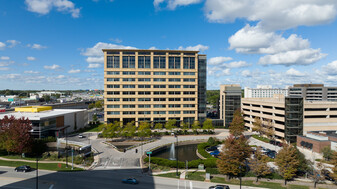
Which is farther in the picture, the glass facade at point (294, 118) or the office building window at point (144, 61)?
the office building window at point (144, 61)

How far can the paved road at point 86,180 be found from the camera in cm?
3044

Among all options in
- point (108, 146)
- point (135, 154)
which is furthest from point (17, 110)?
point (135, 154)

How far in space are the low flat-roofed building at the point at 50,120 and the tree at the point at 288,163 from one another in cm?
6414

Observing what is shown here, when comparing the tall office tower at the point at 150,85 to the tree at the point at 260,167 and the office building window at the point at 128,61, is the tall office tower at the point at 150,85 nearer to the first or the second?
the office building window at the point at 128,61

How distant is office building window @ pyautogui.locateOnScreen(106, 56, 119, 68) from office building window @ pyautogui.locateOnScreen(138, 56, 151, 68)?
32.1ft

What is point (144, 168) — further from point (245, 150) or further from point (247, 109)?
point (247, 109)

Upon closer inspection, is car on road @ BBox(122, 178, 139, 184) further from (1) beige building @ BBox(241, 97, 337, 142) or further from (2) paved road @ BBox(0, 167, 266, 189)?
(1) beige building @ BBox(241, 97, 337, 142)

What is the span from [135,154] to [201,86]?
162 feet

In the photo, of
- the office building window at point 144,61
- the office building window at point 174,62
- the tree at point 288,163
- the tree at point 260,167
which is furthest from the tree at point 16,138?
the tree at point 288,163

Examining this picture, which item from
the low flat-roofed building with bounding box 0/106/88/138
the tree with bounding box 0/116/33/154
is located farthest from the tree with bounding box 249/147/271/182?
the low flat-roofed building with bounding box 0/106/88/138

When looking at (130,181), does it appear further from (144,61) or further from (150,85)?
(144,61)

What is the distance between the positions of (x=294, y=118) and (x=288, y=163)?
32062 millimetres

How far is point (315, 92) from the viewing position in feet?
443

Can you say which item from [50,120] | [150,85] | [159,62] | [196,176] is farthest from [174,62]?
[196,176]
